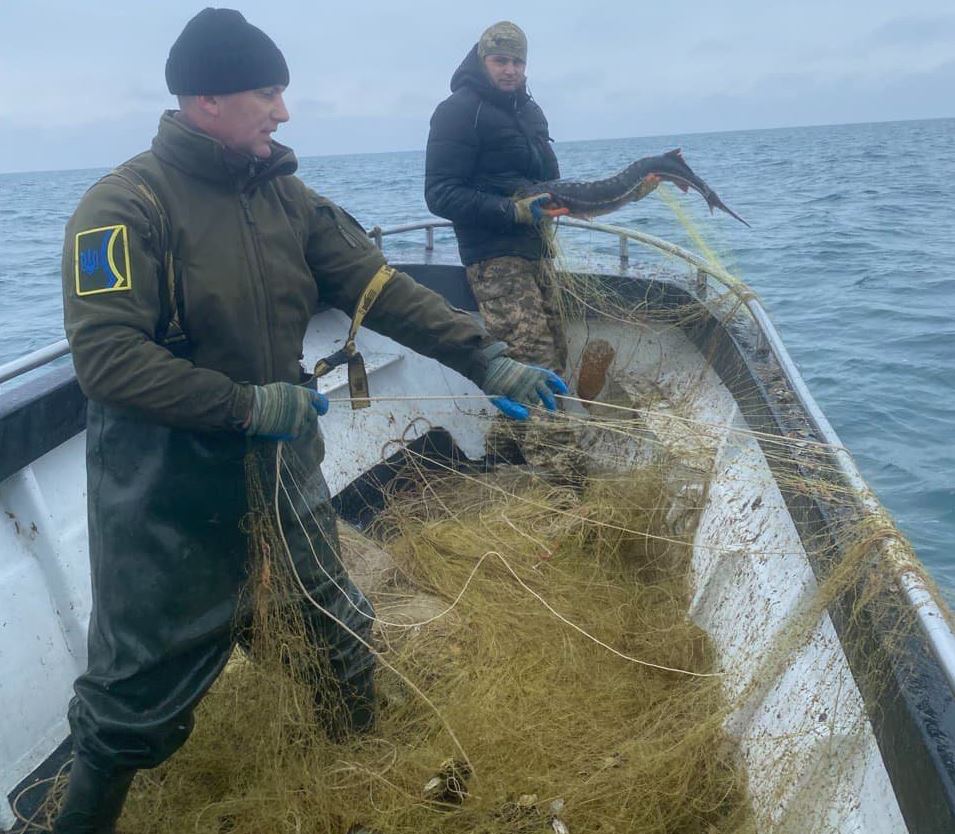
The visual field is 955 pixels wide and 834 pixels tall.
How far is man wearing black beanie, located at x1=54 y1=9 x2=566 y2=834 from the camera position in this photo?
2229 millimetres

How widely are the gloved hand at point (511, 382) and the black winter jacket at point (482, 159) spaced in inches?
82.8

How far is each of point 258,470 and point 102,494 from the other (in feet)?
1.42

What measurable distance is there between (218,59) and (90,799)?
6.79 ft

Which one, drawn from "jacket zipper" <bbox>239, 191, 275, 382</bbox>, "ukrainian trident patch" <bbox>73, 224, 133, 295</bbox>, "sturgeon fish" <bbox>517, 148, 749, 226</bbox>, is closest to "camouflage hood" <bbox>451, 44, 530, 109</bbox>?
"sturgeon fish" <bbox>517, 148, 749, 226</bbox>

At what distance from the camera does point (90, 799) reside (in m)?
2.49

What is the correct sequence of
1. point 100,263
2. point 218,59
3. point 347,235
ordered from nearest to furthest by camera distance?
point 100,263
point 218,59
point 347,235

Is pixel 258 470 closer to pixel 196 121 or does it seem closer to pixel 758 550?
pixel 196 121

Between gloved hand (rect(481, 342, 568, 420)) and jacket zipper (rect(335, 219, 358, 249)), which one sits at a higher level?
jacket zipper (rect(335, 219, 358, 249))

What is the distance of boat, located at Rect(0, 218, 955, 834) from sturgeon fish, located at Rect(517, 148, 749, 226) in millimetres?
1071

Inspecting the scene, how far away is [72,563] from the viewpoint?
10.7ft

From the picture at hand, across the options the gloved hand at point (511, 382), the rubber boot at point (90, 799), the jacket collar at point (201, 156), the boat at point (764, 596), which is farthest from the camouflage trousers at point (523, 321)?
the rubber boot at point (90, 799)

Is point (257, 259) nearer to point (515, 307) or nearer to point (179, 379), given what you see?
point (179, 379)

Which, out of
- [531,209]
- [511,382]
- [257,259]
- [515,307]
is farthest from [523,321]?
[257,259]

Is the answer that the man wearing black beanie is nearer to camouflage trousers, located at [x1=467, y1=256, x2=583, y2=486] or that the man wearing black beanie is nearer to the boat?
the boat
